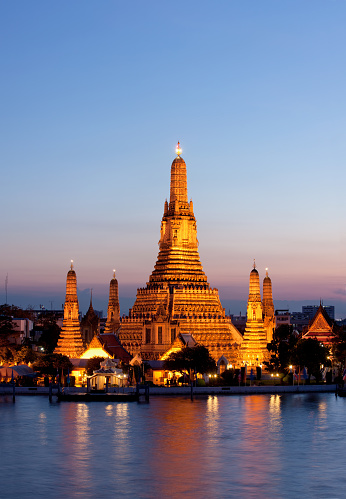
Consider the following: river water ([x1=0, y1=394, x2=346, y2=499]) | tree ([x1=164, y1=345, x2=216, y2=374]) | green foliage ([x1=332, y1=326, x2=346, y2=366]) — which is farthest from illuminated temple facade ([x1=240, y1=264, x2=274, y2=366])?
river water ([x1=0, y1=394, x2=346, y2=499])

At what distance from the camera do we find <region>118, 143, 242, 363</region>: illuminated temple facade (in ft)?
364

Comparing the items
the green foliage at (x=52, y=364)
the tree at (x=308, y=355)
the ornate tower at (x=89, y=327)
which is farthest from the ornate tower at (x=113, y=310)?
the tree at (x=308, y=355)

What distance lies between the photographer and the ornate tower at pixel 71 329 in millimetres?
114188

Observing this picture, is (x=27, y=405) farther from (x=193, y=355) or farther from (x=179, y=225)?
(x=179, y=225)

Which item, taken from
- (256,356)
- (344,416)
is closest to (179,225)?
(256,356)

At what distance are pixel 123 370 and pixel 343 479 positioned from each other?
52895 mm

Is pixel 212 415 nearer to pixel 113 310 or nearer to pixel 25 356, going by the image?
pixel 25 356

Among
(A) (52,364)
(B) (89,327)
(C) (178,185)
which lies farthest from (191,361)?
(B) (89,327)

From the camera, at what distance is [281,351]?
10600 centimetres

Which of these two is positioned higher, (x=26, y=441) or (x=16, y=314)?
(x=16, y=314)

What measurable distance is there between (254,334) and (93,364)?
20.5 m

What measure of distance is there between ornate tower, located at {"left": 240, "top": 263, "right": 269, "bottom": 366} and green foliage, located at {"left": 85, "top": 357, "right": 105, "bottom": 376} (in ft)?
60.2

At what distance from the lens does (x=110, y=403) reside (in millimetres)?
90750

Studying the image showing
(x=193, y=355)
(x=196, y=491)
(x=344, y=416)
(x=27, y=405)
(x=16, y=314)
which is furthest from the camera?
(x=16, y=314)
